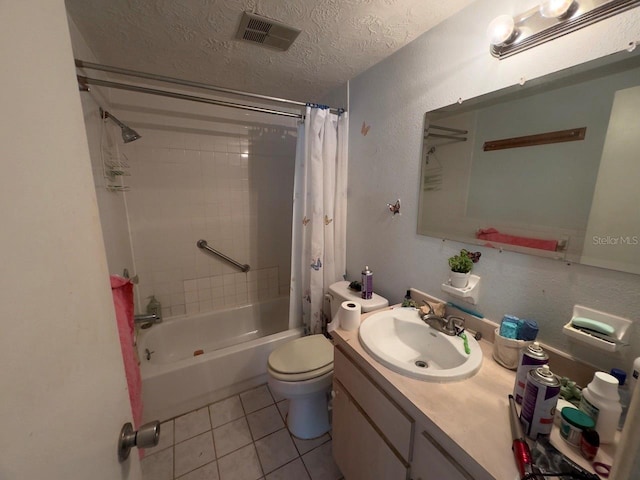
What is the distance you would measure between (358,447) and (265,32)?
74.9 inches

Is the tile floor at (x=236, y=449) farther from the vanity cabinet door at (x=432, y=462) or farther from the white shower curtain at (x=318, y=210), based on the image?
the vanity cabinet door at (x=432, y=462)

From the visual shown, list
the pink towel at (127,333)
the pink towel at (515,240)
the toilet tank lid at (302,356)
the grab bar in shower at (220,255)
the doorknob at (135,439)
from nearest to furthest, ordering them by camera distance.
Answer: the doorknob at (135,439) < the pink towel at (515,240) < the pink towel at (127,333) < the toilet tank lid at (302,356) < the grab bar in shower at (220,255)

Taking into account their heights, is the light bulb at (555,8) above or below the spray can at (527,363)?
above

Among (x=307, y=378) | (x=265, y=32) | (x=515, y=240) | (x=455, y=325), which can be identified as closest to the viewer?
(x=515, y=240)

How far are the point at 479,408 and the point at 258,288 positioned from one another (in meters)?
2.07

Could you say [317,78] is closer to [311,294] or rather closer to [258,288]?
[311,294]

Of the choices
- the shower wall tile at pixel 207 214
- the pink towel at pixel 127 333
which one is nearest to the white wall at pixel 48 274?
the pink towel at pixel 127 333

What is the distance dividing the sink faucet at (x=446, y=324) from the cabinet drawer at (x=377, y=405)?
38 cm

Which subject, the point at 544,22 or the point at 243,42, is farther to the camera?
the point at 243,42

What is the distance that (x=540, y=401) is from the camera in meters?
0.61

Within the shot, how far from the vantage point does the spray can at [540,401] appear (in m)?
0.60

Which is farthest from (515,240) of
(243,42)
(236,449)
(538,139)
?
(236,449)

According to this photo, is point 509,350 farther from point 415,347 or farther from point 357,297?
point 357,297

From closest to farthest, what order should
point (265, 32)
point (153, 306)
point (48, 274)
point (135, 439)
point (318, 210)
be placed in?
1. point (48, 274)
2. point (135, 439)
3. point (265, 32)
4. point (318, 210)
5. point (153, 306)
